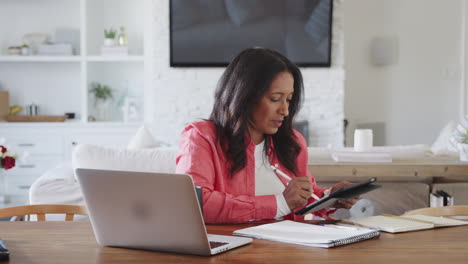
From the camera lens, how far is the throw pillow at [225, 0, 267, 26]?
226 inches

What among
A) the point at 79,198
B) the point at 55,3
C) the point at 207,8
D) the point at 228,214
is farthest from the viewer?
the point at 55,3

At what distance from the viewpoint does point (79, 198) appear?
3.02m

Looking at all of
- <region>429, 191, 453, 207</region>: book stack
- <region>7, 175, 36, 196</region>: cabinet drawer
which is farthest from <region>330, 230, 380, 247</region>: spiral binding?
<region>7, 175, 36, 196</region>: cabinet drawer

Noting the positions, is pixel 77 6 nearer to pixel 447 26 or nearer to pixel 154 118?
pixel 154 118

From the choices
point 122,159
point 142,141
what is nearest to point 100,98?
point 142,141

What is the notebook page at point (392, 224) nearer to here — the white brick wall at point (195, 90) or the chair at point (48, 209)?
the chair at point (48, 209)

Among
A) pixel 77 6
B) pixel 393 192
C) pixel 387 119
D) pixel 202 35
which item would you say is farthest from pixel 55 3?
pixel 393 192

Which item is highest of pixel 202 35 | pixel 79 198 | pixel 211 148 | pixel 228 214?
pixel 202 35

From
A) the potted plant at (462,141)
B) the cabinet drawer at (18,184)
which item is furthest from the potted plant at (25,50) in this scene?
the potted plant at (462,141)

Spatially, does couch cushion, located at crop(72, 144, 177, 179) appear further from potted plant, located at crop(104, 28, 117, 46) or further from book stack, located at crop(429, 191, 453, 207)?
potted plant, located at crop(104, 28, 117, 46)

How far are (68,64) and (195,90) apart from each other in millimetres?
1273

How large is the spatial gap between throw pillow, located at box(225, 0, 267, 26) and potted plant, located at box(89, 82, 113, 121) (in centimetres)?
132

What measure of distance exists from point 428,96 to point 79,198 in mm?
4333

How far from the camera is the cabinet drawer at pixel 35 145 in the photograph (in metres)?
5.72
